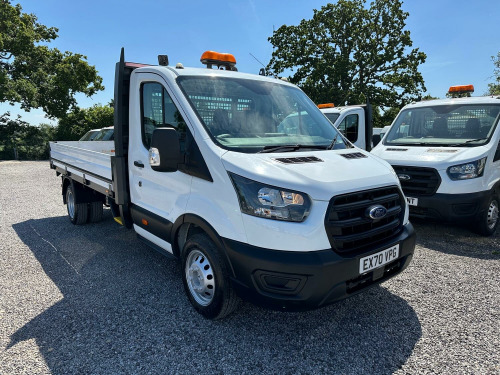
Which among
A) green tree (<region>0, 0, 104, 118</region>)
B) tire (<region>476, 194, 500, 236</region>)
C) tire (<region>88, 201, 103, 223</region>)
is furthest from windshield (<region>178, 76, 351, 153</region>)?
green tree (<region>0, 0, 104, 118</region>)

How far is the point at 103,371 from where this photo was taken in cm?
245

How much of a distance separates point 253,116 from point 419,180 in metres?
3.06

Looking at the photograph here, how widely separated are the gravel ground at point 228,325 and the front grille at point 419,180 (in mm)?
950

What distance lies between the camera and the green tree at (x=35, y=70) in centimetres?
2094

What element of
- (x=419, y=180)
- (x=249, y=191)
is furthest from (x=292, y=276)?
(x=419, y=180)

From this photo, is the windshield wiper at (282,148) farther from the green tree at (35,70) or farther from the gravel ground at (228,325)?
the green tree at (35,70)

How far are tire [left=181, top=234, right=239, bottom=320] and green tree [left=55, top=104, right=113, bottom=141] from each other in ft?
77.2

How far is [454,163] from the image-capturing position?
4.82 metres

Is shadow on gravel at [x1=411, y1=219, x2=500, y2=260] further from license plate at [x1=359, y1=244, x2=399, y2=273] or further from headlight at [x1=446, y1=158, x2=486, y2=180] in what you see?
license plate at [x1=359, y1=244, x2=399, y2=273]

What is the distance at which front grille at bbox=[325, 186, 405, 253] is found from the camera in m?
2.46

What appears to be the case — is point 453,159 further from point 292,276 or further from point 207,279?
point 207,279

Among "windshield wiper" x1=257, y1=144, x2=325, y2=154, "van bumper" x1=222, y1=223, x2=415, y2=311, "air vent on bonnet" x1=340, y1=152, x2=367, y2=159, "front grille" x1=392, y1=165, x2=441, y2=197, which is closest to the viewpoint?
"van bumper" x1=222, y1=223, x2=415, y2=311

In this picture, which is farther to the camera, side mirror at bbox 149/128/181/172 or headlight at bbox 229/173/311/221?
side mirror at bbox 149/128/181/172

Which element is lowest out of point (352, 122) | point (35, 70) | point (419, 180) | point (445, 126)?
point (419, 180)
